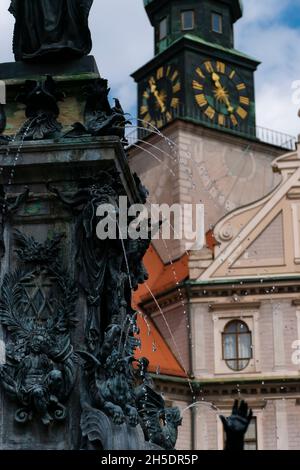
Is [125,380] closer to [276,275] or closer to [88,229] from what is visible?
[88,229]

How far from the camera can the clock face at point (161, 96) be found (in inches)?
1916

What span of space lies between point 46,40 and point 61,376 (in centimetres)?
319

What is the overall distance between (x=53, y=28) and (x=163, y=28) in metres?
43.1

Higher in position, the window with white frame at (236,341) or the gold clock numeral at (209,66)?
the gold clock numeral at (209,66)

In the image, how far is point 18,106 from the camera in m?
9.47

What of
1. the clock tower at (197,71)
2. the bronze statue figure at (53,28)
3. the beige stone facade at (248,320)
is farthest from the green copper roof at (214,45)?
the bronze statue figure at (53,28)

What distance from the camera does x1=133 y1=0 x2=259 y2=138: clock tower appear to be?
4875cm

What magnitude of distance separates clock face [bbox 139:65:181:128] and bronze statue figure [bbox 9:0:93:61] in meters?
37.9

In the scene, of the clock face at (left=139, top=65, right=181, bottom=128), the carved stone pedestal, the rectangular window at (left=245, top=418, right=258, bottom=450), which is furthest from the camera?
the clock face at (left=139, top=65, right=181, bottom=128)

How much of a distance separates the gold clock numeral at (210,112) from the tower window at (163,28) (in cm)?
518

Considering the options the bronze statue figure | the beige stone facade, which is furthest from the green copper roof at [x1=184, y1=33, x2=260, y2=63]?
the bronze statue figure

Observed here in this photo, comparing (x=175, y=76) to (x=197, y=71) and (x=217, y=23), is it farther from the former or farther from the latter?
(x=217, y=23)

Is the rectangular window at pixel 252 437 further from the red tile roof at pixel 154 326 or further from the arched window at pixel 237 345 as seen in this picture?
the red tile roof at pixel 154 326

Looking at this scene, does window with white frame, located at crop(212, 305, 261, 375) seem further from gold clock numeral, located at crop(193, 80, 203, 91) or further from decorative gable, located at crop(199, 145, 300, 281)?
gold clock numeral, located at crop(193, 80, 203, 91)
